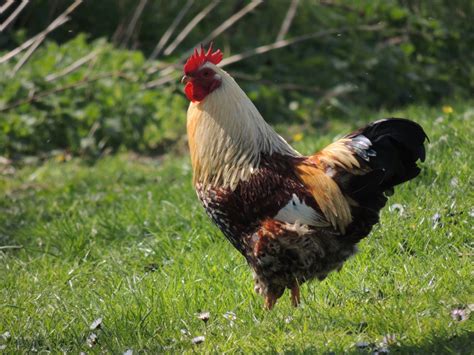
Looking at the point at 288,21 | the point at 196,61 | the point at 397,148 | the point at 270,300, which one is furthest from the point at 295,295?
the point at 288,21

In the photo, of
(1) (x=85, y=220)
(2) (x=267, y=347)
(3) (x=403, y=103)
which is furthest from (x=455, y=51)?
(2) (x=267, y=347)

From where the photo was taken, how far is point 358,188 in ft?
15.0

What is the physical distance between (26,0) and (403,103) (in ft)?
18.5

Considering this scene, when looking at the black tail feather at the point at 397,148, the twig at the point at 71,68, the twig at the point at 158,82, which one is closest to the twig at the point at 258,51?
the twig at the point at 158,82

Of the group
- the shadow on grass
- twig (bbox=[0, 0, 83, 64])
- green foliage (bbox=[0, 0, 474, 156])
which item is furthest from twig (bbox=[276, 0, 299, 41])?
the shadow on grass

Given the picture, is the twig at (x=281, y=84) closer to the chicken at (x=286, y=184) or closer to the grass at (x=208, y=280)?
the grass at (x=208, y=280)

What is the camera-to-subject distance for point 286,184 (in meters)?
4.69

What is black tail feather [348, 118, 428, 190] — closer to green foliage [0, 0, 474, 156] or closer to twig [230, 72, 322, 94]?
green foliage [0, 0, 474, 156]

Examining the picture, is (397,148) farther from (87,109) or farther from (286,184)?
(87,109)

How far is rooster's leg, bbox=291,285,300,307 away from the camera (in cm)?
475

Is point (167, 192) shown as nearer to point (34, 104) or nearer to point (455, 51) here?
point (34, 104)

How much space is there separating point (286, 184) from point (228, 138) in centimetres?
50

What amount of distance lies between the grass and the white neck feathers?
0.70 metres

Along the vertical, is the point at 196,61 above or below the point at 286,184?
above
